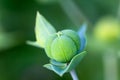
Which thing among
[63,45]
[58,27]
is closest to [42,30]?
[63,45]

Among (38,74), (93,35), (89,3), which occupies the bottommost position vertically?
(38,74)

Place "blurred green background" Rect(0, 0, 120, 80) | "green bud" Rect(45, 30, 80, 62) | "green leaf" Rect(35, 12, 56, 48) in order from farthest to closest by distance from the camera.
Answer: "blurred green background" Rect(0, 0, 120, 80), "green leaf" Rect(35, 12, 56, 48), "green bud" Rect(45, 30, 80, 62)

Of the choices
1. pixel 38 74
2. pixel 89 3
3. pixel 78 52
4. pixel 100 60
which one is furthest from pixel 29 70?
pixel 78 52

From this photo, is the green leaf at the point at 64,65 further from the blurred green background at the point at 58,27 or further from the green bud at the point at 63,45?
the blurred green background at the point at 58,27

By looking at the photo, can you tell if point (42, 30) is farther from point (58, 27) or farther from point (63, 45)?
point (58, 27)

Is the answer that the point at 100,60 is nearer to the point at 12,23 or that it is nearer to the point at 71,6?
the point at 71,6

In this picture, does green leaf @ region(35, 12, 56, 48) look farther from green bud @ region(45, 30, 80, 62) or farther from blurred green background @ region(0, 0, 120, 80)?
blurred green background @ region(0, 0, 120, 80)

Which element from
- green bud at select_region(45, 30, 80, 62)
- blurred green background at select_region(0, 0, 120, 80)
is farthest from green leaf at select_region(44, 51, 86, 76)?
blurred green background at select_region(0, 0, 120, 80)
